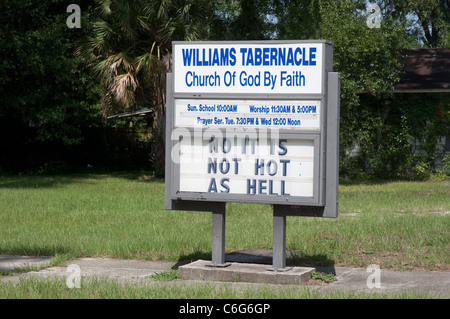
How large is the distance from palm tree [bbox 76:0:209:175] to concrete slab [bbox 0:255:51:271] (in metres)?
13.9

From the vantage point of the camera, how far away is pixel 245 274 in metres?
8.20

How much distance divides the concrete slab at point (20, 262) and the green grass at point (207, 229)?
0.27 metres

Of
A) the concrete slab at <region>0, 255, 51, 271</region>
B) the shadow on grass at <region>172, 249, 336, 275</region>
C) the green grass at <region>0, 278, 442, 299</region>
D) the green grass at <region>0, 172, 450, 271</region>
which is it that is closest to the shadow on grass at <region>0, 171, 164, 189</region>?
the green grass at <region>0, 172, 450, 271</region>

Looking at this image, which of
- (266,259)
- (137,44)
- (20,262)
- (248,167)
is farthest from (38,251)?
(137,44)

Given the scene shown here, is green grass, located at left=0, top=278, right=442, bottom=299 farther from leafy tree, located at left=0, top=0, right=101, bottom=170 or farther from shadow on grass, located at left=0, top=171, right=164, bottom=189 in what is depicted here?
leafy tree, located at left=0, top=0, right=101, bottom=170

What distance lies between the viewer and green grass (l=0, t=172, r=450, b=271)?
395 inches

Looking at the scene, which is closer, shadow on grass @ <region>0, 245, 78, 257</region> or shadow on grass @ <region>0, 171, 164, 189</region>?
shadow on grass @ <region>0, 245, 78, 257</region>

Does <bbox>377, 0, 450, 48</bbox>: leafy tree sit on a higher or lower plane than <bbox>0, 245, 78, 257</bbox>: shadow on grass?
higher

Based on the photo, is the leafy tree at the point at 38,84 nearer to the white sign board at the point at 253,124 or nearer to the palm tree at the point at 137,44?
the palm tree at the point at 137,44

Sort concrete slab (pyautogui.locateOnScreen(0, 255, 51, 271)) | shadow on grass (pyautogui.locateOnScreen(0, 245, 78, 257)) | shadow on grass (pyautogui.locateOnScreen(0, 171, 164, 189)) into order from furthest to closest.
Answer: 1. shadow on grass (pyautogui.locateOnScreen(0, 171, 164, 189))
2. shadow on grass (pyautogui.locateOnScreen(0, 245, 78, 257))
3. concrete slab (pyautogui.locateOnScreen(0, 255, 51, 271))

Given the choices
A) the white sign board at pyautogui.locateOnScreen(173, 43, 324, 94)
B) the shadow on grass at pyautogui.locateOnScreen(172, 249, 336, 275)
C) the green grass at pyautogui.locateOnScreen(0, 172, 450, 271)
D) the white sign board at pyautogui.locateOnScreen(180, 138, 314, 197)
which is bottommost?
the shadow on grass at pyautogui.locateOnScreen(172, 249, 336, 275)

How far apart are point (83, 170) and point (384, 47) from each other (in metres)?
14.8
